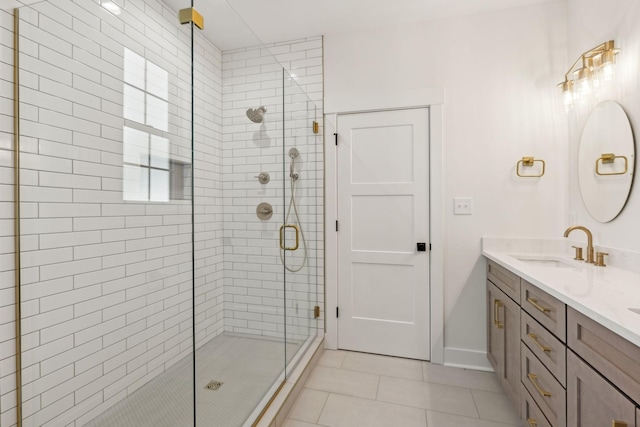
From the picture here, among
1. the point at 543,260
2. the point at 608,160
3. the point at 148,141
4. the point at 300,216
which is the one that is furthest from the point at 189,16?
the point at 543,260

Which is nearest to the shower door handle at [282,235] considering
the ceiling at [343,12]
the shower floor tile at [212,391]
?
the shower floor tile at [212,391]

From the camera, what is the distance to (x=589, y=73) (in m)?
1.87

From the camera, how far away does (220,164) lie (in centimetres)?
154

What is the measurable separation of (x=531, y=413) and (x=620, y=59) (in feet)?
6.50

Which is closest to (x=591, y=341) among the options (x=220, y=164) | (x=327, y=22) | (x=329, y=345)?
(x=220, y=164)

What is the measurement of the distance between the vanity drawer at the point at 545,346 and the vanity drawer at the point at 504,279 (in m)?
0.15

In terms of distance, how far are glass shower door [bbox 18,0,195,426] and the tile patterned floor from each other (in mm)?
967

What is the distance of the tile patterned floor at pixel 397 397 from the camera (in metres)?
1.78

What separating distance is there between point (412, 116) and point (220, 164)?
168cm

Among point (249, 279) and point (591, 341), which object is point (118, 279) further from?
point (591, 341)

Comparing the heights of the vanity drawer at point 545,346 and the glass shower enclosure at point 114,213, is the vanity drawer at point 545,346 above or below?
below

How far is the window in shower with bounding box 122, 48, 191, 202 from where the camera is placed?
1.15m

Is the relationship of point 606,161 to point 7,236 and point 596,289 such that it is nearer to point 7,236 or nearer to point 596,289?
point 596,289

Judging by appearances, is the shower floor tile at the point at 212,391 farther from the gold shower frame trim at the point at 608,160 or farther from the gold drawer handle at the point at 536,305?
the gold shower frame trim at the point at 608,160
